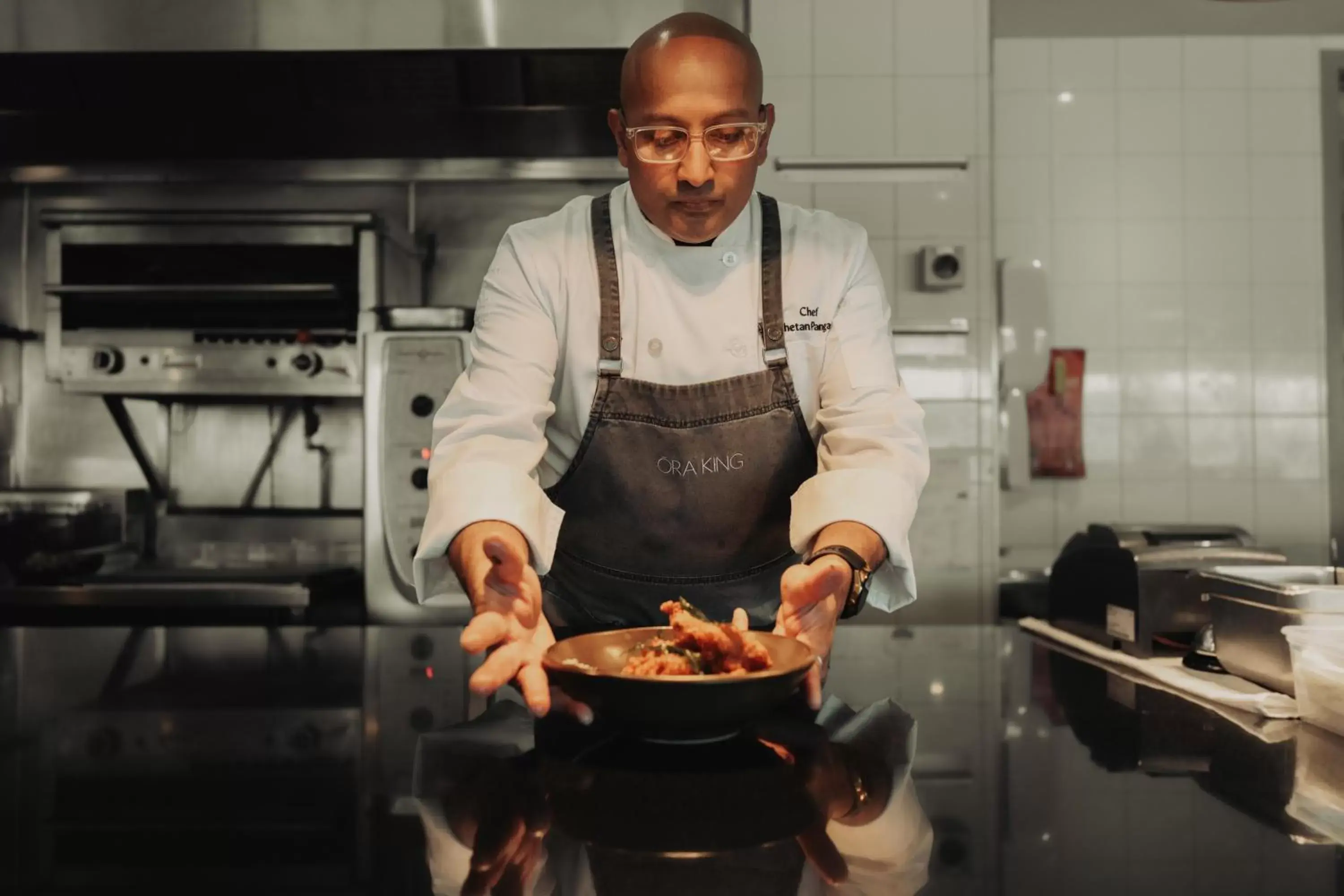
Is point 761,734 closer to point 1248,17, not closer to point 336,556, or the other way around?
point 336,556

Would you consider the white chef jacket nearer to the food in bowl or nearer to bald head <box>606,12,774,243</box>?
bald head <box>606,12,774,243</box>

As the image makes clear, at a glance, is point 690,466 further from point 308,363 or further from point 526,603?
point 308,363

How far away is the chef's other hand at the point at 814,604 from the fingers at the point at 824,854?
0.85 feet

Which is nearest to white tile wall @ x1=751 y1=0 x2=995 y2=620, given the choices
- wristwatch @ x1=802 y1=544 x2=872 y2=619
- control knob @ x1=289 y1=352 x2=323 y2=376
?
control knob @ x1=289 y1=352 x2=323 y2=376

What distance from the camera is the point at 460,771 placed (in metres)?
0.87

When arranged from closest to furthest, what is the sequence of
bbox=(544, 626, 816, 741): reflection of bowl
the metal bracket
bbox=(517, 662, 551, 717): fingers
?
bbox=(544, 626, 816, 741): reflection of bowl, bbox=(517, 662, 551, 717): fingers, the metal bracket

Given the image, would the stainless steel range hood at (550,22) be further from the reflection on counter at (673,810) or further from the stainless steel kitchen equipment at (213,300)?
the reflection on counter at (673,810)

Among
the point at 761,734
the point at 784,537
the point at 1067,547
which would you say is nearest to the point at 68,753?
the point at 761,734

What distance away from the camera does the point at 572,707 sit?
100 cm

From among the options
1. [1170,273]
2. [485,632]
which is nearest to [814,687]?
[485,632]

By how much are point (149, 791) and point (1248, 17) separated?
431 cm

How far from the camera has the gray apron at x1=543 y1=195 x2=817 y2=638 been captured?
1476 mm

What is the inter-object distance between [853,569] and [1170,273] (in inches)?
136

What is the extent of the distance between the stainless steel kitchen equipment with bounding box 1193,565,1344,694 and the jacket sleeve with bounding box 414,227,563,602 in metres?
0.81
